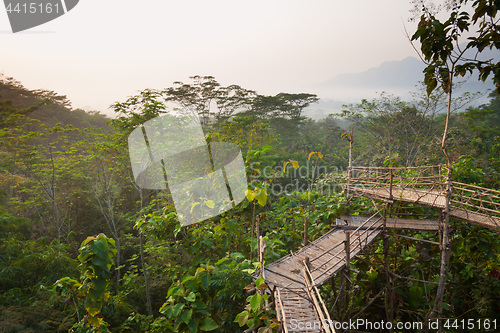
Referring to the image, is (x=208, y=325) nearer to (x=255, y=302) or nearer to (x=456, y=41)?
(x=255, y=302)

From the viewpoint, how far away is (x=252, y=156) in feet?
13.2

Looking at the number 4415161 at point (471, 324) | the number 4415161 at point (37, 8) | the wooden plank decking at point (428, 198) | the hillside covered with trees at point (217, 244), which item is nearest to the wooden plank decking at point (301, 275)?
the hillside covered with trees at point (217, 244)

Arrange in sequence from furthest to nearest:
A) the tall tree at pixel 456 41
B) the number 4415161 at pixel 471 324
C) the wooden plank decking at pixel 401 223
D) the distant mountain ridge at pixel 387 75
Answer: the distant mountain ridge at pixel 387 75 → the wooden plank decking at pixel 401 223 → the number 4415161 at pixel 471 324 → the tall tree at pixel 456 41

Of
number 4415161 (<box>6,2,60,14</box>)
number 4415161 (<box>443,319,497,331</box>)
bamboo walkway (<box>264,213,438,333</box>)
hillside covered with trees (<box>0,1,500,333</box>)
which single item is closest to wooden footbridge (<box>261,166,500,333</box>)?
bamboo walkway (<box>264,213,438,333</box>)

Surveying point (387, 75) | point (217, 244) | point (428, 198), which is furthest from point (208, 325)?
point (387, 75)

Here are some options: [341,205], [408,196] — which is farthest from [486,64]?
[341,205]

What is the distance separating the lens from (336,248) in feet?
14.5

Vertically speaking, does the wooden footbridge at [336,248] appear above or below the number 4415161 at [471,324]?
above

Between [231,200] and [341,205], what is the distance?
2.55 metres

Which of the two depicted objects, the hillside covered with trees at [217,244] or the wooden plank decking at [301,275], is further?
the wooden plank decking at [301,275]

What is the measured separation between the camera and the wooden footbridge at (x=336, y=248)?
2832 mm

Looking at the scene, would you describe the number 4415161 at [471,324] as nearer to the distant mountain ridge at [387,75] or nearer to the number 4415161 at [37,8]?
the number 4415161 at [37,8]

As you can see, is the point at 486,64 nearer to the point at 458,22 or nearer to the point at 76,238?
the point at 458,22

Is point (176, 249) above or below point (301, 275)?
below
